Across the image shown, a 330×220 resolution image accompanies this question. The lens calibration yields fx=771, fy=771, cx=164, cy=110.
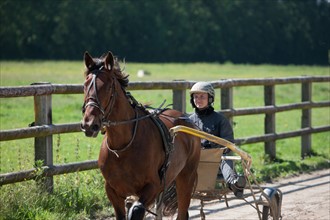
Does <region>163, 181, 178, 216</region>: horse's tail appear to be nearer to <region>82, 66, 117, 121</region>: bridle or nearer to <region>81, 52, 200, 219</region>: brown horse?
<region>81, 52, 200, 219</region>: brown horse

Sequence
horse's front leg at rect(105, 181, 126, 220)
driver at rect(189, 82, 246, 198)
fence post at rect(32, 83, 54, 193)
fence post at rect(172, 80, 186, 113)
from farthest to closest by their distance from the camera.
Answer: fence post at rect(172, 80, 186, 113) → fence post at rect(32, 83, 54, 193) → driver at rect(189, 82, 246, 198) → horse's front leg at rect(105, 181, 126, 220)

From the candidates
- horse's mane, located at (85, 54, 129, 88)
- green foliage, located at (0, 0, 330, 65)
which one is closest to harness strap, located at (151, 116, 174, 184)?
horse's mane, located at (85, 54, 129, 88)

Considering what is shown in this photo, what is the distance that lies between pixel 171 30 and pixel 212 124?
219 feet

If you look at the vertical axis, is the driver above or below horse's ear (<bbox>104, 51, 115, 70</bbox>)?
below

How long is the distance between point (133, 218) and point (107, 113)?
962 millimetres

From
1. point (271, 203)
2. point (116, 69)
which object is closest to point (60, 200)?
point (271, 203)

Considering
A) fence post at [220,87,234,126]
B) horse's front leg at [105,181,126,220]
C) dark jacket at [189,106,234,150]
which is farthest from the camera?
fence post at [220,87,234,126]

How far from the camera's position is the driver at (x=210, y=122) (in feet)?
26.9

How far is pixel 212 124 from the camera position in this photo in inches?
336

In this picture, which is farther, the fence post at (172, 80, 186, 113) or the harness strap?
the fence post at (172, 80, 186, 113)

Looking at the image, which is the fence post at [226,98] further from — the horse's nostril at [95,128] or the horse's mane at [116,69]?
the horse's nostril at [95,128]

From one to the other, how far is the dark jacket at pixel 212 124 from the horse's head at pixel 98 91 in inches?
72.3

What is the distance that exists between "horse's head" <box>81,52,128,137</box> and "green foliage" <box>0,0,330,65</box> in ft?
178

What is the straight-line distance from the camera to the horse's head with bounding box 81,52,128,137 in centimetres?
628
